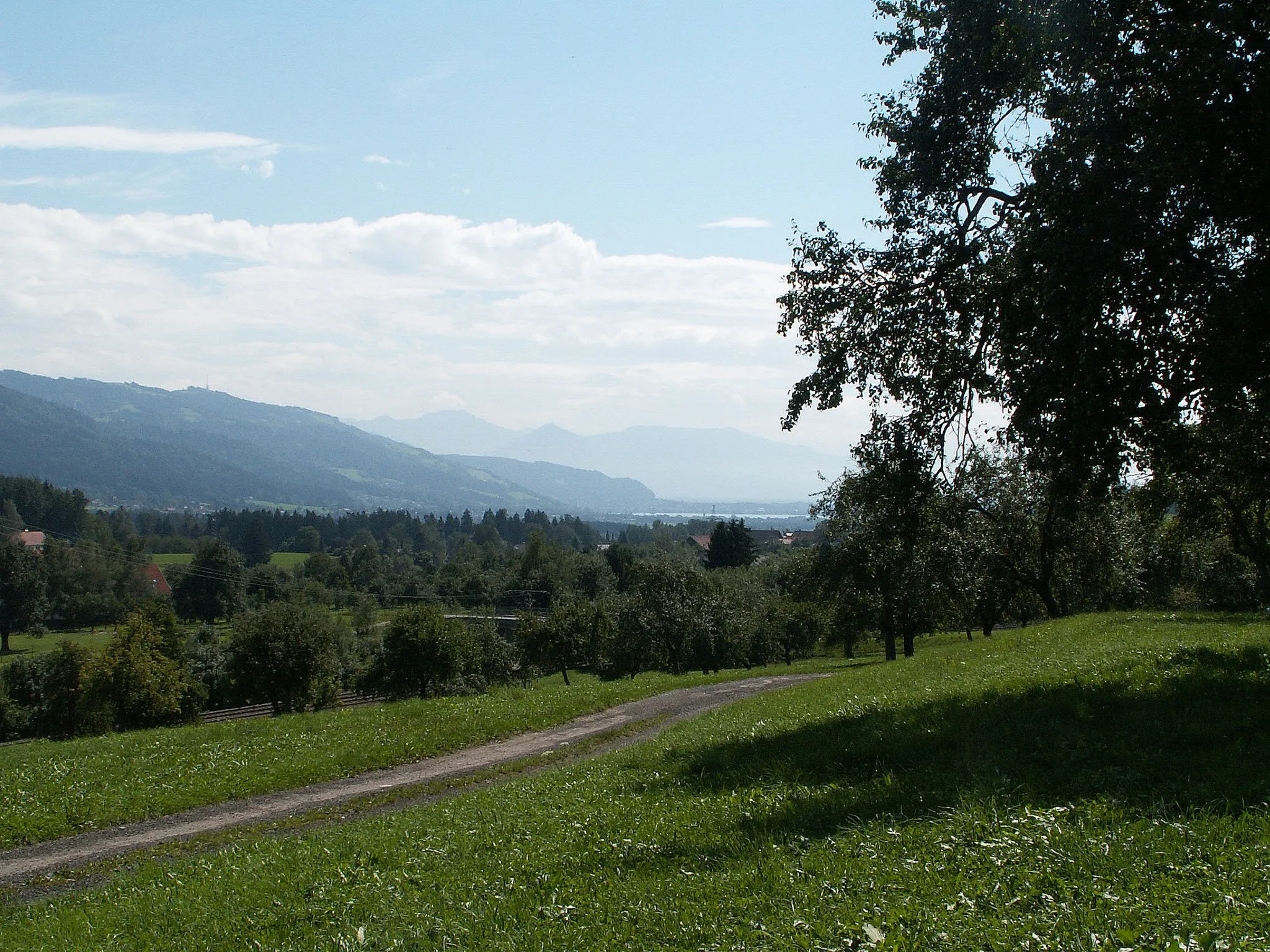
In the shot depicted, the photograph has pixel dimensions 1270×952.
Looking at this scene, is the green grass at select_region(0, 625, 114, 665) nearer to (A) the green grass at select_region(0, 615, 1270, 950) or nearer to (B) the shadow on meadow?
(A) the green grass at select_region(0, 615, 1270, 950)

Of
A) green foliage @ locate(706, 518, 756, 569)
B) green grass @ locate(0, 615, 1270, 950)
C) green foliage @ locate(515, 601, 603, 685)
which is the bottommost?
green foliage @ locate(515, 601, 603, 685)

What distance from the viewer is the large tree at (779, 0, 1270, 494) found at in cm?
A: 1233

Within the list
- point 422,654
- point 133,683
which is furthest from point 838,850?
point 422,654

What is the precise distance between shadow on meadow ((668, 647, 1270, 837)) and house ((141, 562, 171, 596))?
146 metres

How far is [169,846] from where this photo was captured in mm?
13656

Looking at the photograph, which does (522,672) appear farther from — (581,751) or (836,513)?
(581,751)

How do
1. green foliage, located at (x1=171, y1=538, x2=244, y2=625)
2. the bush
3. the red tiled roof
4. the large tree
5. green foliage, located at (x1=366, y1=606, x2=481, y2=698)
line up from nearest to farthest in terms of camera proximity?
the large tree
green foliage, located at (x1=366, y1=606, x2=481, y2=698)
the bush
green foliage, located at (x1=171, y1=538, x2=244, y2=625)
the red tiled roof

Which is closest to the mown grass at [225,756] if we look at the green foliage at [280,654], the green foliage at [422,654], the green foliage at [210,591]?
the green foliage at [280,654]

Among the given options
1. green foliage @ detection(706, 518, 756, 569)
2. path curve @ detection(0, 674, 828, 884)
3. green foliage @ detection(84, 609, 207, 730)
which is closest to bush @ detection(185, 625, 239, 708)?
green foliage @ detection(84, 609, 207, 730)

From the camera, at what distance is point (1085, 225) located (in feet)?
42.6

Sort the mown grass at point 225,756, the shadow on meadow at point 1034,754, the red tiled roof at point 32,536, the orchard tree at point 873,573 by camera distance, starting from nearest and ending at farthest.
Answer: the shadow on meadow at point 1034,754
the mown grass at point 225,756
the orchard tree at point 873,573
the red tiled roof at point 32,536

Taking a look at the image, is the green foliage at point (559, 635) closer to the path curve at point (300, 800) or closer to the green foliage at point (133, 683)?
the green foliage at point (133, 683)

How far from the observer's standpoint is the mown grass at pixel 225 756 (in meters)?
15.4

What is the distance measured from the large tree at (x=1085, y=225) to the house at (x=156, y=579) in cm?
14584
